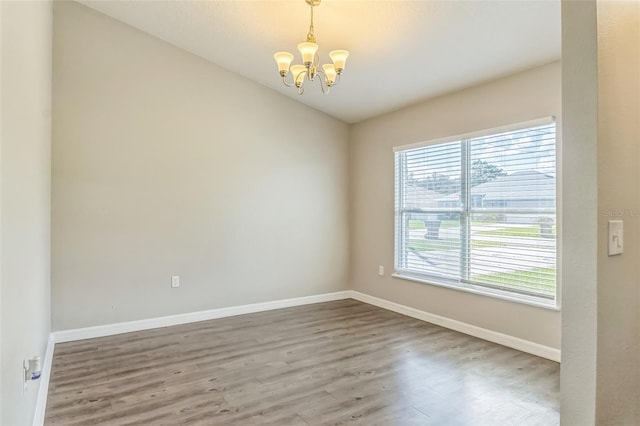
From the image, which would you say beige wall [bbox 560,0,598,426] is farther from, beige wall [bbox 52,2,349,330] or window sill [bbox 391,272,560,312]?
beige wall [bbox 52,2,349,330]

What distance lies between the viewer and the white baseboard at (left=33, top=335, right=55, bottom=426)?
7.32ft

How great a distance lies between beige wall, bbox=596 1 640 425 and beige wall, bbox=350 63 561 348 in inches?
82.0

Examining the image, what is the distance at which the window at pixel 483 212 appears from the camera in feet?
10.9

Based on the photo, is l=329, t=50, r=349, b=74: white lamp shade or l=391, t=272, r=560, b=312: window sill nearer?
l=329, t=50, r=349, b=74: white lamp shade

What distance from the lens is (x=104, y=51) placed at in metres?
3.84

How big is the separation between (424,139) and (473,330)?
6.98 ft

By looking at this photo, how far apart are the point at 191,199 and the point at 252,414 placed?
2591 millimetres

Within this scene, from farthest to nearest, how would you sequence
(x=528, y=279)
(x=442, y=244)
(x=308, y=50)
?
(x=442, y=244), (x=528, y=279), (x=308, y=50)

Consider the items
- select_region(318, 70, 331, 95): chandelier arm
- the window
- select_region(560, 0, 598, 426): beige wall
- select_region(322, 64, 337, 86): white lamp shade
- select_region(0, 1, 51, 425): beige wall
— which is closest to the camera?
select_region(560, 0, 598, 426): beige wall

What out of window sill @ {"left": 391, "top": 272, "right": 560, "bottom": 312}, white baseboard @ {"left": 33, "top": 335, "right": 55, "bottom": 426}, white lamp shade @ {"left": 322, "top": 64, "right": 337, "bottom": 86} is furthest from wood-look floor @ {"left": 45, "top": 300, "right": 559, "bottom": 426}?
white lamp shade @ {"left": 322, "top": 64, "right": 337, "bottom": 86}

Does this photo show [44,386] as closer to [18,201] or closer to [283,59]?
[18,201]

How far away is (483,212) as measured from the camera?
12.5ft

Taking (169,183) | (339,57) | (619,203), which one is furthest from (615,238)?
(169,183)

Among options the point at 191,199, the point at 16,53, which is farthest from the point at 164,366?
the point at 16,53
